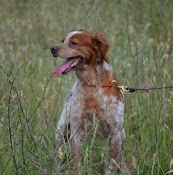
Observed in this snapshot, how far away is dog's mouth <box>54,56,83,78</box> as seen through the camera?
3250 millimetres

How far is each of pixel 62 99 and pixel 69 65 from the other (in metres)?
0.82

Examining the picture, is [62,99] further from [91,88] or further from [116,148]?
[116,148]

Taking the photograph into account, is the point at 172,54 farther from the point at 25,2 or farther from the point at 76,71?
the point at 25,2

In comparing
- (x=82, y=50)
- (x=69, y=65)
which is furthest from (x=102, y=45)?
(x=69, y=65)

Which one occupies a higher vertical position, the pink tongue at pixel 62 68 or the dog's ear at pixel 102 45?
the dog's ear at pixel 102 45

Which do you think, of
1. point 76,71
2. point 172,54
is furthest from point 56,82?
point 172,54

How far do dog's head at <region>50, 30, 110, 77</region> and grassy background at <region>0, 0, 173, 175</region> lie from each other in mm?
204

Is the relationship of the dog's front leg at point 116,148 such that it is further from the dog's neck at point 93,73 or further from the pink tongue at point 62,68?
the pink tongue at point 62,68

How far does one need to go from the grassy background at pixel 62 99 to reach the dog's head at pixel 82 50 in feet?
0.67

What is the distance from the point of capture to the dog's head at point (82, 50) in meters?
3.37

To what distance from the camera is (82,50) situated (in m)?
3.39

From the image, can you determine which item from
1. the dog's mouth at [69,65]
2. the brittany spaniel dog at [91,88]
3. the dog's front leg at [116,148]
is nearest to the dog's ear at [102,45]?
the brittany spaniel dog at [91,88]

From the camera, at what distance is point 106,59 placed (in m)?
3.38

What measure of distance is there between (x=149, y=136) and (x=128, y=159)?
33cm
